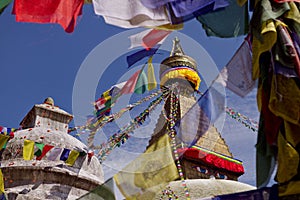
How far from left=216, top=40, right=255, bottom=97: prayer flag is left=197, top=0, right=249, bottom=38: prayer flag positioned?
0.15 metres

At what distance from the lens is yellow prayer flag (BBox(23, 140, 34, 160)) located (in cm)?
890

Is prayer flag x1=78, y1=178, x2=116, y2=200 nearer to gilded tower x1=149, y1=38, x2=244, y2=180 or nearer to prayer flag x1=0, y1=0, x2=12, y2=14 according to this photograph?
prayer flag x1=0, y1=0, x2=12, y2=14

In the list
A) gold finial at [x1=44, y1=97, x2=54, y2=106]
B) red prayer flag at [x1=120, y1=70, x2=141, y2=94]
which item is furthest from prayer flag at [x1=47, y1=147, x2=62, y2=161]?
red prayer flag at [x1=120, y1=70, x2=141, y2=94]

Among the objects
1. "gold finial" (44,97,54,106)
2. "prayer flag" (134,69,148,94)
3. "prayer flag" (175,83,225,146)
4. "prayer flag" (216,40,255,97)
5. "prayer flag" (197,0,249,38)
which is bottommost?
"prayer flag" (175,83,225,146)

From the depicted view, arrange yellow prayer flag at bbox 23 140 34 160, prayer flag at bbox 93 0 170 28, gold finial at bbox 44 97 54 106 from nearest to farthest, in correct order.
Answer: prayer flag at bbox 93 0 170 28 → yellow prayer flag at bbox 23 140 34 160 → gold finial at bbox 44 97 54 106

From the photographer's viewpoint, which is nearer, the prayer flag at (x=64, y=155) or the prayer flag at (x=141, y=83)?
the prayer flag at (x=141, y=83)

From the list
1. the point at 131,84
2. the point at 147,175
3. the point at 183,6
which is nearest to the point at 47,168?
the point at 131,84

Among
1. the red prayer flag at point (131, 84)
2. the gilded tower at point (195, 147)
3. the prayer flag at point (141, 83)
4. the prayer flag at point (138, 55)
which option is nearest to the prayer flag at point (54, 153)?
the gilded tower at point (195, 147)

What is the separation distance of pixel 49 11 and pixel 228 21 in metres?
1.55

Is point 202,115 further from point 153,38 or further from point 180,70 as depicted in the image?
point 180,70

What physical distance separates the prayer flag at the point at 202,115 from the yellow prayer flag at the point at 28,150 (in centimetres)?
571

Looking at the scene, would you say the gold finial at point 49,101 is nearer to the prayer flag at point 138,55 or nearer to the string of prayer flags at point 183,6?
the prayer flag at point 138,55

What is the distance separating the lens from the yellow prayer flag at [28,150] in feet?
29.2

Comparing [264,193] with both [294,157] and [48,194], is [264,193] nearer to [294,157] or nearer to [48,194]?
[294,157]
